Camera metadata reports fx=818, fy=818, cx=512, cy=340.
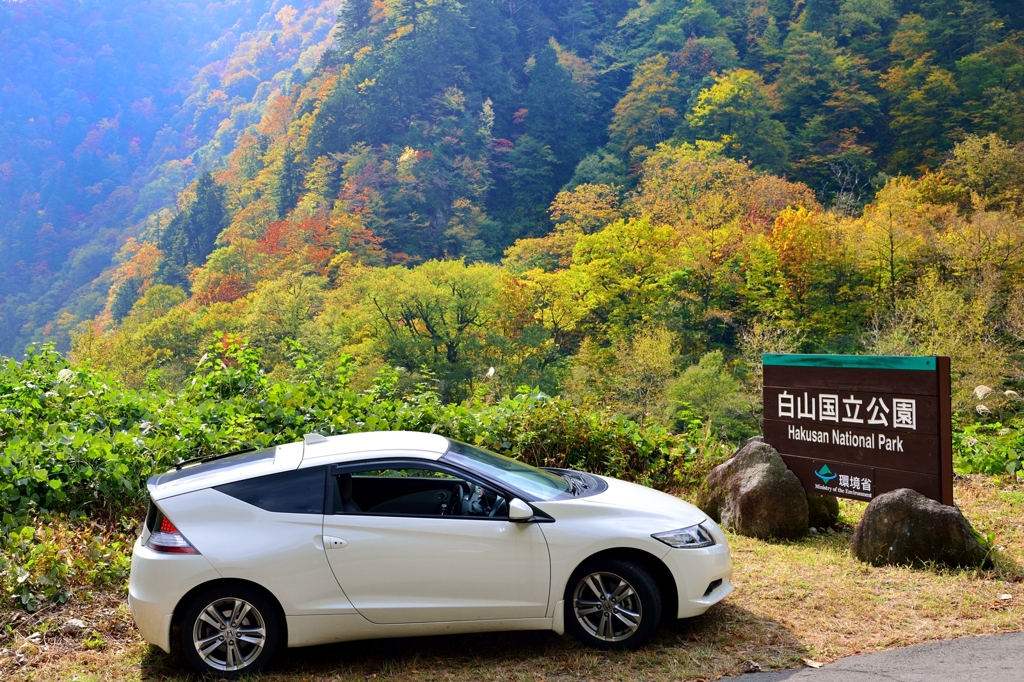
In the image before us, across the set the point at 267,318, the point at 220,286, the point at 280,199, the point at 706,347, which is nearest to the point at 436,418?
the point at 706,347

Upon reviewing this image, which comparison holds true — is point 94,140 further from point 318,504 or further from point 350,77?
point 318,504

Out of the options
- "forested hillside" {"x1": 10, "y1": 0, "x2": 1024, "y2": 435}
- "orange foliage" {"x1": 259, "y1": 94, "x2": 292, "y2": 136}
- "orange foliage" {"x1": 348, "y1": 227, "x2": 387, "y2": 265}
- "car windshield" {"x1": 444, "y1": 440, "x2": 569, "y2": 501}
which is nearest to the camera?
"car windshield" {"x1": 444, "y1": 440, "x2": 569, "y2": 501}

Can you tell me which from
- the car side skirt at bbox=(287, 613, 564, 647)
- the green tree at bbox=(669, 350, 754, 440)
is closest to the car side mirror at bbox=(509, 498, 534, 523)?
the car side skirt at bbox=(287, 613, 564, 647)

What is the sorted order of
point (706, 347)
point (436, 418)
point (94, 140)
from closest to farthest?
point (436, 418)
point (706, 347)
point (94, 140)

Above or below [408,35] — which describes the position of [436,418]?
below

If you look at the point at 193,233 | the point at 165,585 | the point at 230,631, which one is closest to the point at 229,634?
the point at 230,631

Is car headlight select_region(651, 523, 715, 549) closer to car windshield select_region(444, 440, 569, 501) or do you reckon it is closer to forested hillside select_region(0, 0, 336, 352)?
car windshield select_region(444, 440, 569, 501)

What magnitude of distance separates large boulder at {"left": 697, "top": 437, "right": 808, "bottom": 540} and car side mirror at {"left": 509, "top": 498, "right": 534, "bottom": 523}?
3.49m

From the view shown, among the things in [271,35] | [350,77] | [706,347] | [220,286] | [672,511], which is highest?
[271,35]

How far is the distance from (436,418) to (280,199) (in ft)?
245

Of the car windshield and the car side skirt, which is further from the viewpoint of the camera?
the car windshield

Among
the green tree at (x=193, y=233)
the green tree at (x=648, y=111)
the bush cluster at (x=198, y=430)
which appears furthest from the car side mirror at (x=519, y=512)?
the green tree at (x=193, y=233)

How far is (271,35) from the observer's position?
126 m

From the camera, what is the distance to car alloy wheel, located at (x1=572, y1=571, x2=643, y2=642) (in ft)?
15.3
